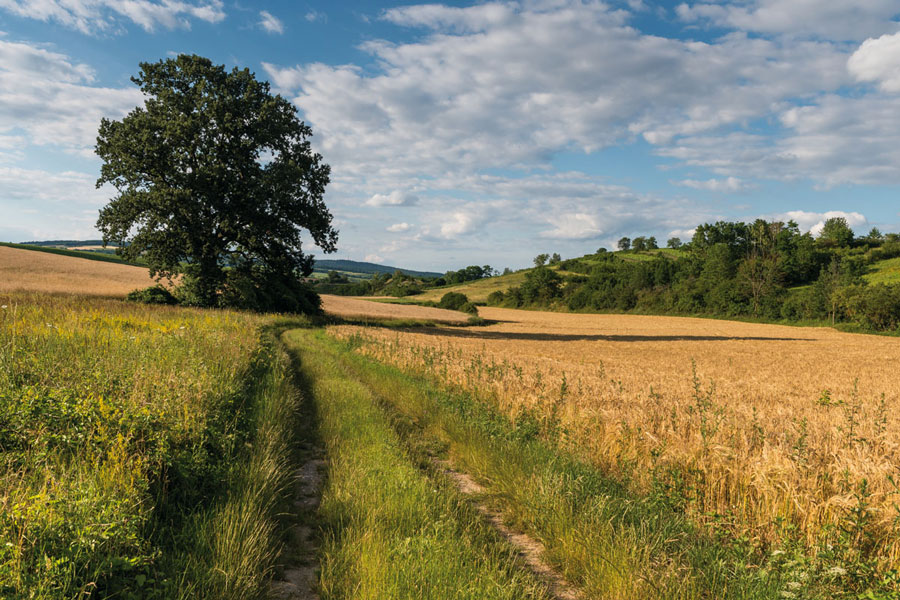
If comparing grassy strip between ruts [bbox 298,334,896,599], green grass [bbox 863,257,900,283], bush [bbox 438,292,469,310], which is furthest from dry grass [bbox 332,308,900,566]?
green grass [bbox 863,257,900,283]

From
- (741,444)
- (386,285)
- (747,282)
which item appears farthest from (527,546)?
(386,285)

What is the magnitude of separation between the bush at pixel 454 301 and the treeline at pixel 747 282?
26061mm

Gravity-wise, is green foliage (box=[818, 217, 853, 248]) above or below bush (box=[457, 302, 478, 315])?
above

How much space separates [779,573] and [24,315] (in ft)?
47.8

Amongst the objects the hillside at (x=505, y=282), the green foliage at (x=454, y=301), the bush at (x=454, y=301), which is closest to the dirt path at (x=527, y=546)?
the green foliage at (x=454, y=301)

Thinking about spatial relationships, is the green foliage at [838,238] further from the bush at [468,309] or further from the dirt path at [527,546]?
the dirt path at [527,546]

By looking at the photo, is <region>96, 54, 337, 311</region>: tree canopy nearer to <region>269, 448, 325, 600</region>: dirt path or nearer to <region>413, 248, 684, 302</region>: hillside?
<region>269, 448, 325, 600</region>: dirt path

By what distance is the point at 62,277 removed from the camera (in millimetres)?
39812

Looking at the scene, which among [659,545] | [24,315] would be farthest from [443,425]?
[24,315]

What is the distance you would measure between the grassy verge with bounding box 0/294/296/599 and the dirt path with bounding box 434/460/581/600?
2.42m

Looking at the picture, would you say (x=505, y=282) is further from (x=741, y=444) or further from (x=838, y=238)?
(x=741, y=444)

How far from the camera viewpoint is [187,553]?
148 inches

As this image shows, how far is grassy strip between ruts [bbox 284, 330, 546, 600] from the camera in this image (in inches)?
142

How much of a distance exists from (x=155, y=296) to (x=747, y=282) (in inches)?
3412
